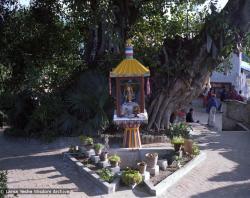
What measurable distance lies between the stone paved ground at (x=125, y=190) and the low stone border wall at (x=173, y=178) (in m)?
0.11

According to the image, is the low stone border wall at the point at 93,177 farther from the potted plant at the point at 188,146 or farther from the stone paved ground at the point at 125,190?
the potted plant at the point at 188,146

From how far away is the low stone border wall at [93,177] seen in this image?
944cm

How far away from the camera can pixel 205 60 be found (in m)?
14.8

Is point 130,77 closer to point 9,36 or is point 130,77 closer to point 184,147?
point 184,147

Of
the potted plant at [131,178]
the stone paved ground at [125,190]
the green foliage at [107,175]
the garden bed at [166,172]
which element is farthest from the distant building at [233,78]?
the potted plant at [131,178]

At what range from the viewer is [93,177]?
10.1 metres

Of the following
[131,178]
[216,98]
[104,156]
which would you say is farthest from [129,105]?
[216,98]

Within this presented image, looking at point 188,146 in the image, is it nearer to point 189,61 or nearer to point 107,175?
point 107,175

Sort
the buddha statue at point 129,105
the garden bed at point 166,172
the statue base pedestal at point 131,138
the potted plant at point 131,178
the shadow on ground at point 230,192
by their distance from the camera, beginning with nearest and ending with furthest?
the shadow on ground at point 230,192
the potted plant at point 131,178
the garden bed at point 166,172
the buddha statue at point 129,105
the statue base pedestal at point 131,138

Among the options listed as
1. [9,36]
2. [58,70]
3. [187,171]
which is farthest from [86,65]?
[187,171]

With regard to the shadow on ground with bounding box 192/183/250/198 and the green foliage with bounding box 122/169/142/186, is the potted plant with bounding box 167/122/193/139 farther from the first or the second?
the green foliage with bounding box 122/169/142/186

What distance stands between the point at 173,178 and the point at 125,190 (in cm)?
129

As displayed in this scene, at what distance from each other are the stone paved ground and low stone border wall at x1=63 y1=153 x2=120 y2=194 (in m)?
0.13

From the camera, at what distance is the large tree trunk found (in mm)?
14289
